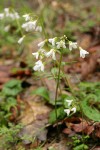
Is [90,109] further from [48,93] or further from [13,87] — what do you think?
[13,87]

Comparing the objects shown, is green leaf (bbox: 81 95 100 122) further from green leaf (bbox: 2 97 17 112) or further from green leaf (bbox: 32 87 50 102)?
green leaf (bbox: 2 97 17 112)

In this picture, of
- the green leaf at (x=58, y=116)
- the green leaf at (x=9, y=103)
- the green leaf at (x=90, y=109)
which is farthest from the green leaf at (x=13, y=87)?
the green leaf at (x=90, y=109)

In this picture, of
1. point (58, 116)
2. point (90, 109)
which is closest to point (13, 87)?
point (58, 116)

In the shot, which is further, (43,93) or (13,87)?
(13,87)

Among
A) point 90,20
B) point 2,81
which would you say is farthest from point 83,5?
point 2,81

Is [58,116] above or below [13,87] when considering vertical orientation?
below

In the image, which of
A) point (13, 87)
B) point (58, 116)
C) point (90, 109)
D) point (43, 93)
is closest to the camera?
point (90, 109)

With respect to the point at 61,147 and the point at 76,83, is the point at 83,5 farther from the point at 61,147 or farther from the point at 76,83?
the point at 61,147

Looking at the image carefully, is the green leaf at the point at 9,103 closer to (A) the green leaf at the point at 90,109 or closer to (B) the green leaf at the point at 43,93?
(B) the green leaf at the point at 43,93
